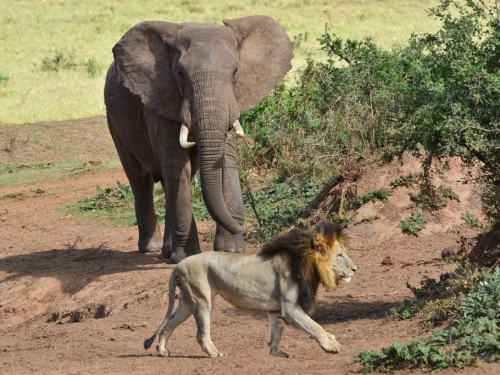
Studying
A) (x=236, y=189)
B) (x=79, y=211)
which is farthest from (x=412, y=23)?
(x=236, y=189)

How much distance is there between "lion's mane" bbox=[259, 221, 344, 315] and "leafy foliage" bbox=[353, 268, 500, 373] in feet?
1.94

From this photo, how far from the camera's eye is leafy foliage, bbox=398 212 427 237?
11609 mm

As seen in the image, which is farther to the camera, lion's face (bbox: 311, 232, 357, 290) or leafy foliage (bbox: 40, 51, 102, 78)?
leafy foliage (bbox: 40, 51, 102, 78)

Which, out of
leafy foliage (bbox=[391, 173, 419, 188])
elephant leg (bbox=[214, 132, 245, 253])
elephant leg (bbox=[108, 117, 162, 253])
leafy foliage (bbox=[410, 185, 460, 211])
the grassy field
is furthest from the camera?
the grassy field

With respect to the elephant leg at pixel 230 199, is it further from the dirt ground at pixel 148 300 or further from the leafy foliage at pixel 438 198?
the leafy foliage at pixel 438 198

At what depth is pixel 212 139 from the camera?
10461mm

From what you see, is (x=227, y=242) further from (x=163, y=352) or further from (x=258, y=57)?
(x=163, y=352)

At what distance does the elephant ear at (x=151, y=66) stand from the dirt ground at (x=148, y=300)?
2.07 metres

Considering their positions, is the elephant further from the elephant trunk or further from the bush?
the bush

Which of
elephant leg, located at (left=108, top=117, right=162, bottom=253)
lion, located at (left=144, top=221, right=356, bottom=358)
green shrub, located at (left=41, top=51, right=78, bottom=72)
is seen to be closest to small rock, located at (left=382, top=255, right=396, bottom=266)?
lion, located at (left=144, top=221, right=356, bottom=358)

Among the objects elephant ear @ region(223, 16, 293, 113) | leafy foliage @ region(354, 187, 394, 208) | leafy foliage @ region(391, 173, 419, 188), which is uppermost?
elephant ear @ region(223, 16, 293, 113)

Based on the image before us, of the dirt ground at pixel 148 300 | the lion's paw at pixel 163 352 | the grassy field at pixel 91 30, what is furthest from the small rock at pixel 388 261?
the grassy field at pixel 91 30

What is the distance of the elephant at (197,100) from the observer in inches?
416

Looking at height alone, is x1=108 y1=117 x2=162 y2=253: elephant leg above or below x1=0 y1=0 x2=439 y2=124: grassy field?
above
